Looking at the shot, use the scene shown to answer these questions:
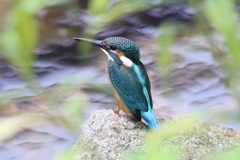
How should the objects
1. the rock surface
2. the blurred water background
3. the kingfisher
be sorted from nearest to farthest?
1. the rock surface
2. the kingfisher
3. the blurred water background

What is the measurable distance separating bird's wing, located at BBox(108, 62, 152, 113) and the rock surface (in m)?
0.12

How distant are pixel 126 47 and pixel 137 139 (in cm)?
44

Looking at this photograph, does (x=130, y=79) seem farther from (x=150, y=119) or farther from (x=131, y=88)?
(x=150, y=119)

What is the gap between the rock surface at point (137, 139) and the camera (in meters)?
2.04

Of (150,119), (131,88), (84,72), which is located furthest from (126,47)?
(84,72)

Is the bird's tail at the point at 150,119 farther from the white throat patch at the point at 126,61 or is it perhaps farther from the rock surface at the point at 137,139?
the white throat patch at the point at 126,61

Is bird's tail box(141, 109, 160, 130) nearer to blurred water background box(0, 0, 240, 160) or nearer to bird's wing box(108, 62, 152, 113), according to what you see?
bird's wing box(108, 62, 152, 113)

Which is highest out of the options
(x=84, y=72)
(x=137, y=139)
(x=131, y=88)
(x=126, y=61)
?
(x=126, y=61)

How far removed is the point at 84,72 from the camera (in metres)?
4.08

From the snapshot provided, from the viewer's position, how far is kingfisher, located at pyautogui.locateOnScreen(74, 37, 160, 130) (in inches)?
85.4

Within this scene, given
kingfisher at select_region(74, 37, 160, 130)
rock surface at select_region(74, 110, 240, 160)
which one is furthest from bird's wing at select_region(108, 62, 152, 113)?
rock surface at select_region(74, 110, 240, 160)

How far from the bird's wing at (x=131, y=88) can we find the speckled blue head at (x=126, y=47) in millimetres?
62

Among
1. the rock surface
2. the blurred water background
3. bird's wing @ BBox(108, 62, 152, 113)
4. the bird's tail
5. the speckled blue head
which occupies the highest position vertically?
the speckled blue head

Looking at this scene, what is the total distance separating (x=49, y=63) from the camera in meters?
4.13
